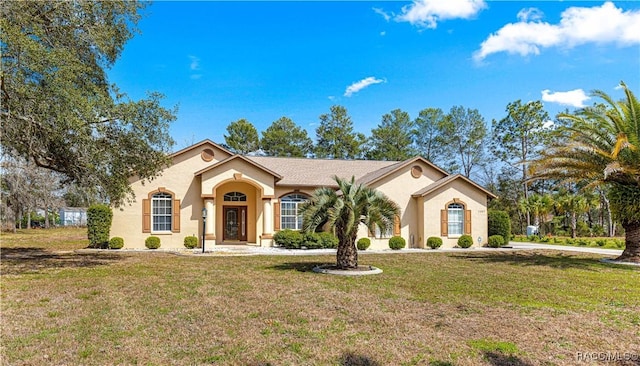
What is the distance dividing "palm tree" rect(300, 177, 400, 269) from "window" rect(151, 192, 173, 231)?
11.4m

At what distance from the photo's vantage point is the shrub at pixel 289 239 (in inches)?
851

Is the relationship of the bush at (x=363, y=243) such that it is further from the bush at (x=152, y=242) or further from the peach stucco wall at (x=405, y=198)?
the bush at (x=152, y=242)

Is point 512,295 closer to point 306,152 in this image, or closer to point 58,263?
point 58,263

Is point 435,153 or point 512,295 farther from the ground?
point 435,153

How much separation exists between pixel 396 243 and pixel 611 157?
10.4 m

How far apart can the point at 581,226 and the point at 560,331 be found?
32.1m

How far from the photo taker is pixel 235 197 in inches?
967

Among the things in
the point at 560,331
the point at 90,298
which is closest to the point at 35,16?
the point at 90,298

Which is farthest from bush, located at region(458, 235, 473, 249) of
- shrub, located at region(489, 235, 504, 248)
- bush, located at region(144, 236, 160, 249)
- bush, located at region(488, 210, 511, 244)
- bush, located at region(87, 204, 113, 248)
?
bush, located at region(87, 204, 113, 248)

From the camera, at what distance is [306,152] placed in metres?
47.0

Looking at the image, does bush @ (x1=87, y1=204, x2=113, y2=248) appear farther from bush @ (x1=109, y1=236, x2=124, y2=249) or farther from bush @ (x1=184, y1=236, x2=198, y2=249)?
bush @ (x1=184, y1=236, x2=198, y2=249)

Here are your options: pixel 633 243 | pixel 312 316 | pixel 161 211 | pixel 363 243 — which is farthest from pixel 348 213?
pixel 161 211

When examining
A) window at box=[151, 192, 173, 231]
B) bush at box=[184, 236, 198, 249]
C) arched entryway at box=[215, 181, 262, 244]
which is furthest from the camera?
arched entryway at box=[215, 181, 262, 244]

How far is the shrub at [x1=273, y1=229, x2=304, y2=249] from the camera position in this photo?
21.6 m
